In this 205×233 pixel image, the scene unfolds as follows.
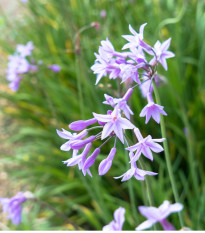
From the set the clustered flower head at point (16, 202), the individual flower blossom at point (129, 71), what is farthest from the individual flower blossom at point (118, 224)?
the clustered flower head at point (16, 202)

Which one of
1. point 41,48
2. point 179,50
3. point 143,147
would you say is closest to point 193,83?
point 179,50

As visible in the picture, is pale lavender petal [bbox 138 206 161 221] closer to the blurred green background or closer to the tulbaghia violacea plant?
the tulbaghia violacea plant

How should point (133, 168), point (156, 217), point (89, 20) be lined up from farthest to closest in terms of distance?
point (89, 20)
point (133, 168)
point (156, 217)

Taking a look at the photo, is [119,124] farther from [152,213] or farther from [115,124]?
[152,213]

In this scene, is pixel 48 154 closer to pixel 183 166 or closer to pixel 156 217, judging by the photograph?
pixel 183 166

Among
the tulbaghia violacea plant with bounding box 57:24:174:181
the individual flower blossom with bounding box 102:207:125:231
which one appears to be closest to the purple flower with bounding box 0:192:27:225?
the tulbaghia violacea plant with bounding box 57:24:174:181

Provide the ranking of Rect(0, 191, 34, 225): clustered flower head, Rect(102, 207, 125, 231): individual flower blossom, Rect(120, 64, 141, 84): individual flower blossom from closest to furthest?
Rect(102, 207, 125, 231): individual flower blossom
Rect(120, 64, 141, 84): individual flower blossom
Rect(0, 191, 34, 225): clustered flower head
